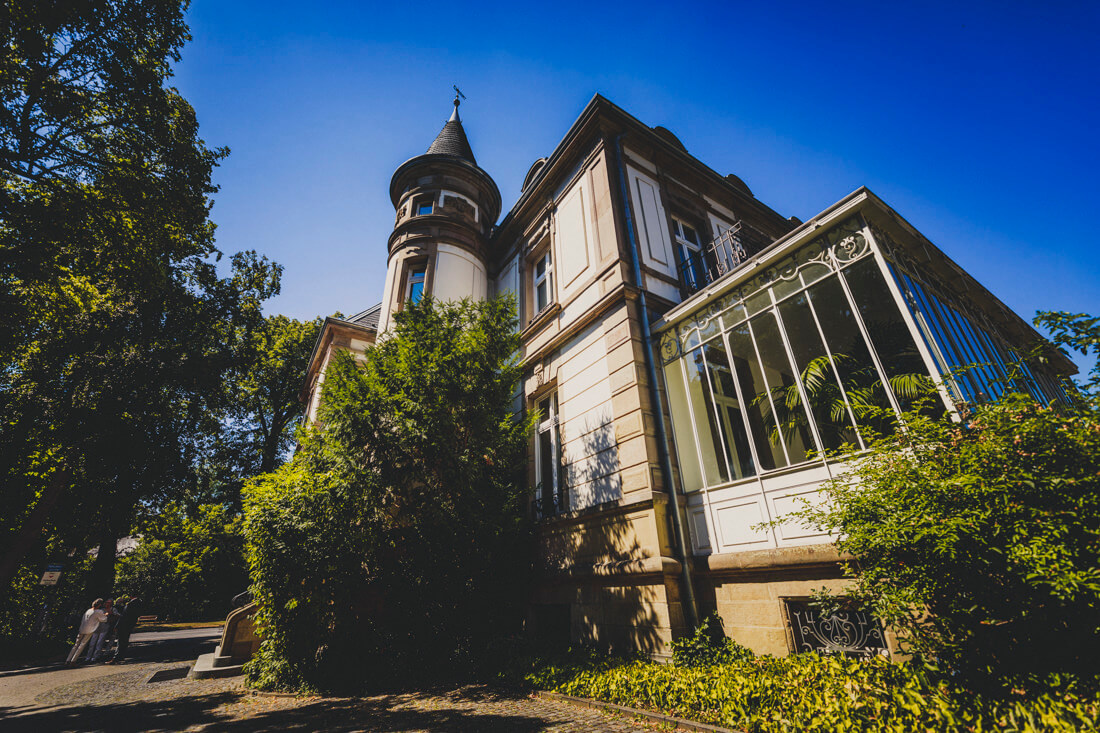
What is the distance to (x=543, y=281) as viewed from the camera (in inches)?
470

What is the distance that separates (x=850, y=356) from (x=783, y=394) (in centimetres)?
142

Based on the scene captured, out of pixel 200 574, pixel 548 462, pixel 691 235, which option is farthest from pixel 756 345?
pixel 200 574

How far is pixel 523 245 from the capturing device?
1273cm

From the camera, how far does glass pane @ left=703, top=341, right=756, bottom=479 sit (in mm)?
6688

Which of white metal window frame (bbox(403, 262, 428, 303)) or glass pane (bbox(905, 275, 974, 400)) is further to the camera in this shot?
white metal window frame (bbox(403, 262, 428, 303))

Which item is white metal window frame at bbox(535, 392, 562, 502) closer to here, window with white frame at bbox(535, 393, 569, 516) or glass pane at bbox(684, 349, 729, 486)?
window with white frame at bbox(535, 393, 569, 516)

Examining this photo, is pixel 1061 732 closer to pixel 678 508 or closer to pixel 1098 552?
pixel 1098 552

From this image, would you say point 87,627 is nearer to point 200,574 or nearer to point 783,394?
point 783,394

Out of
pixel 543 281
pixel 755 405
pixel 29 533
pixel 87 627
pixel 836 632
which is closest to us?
pixel 836 632

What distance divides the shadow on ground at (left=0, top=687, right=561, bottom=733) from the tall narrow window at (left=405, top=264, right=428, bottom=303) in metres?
10.1

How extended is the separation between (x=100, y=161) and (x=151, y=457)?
1245 cm

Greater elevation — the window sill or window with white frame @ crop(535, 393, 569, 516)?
the window sill

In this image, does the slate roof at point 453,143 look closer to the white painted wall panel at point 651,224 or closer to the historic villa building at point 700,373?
the historic villa building at point 700,373

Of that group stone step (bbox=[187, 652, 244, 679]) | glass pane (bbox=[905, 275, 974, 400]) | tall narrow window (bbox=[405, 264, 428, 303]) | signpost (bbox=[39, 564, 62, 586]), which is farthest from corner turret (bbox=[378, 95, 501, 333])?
signpost (bbox=[39, 564, 62, 586])
